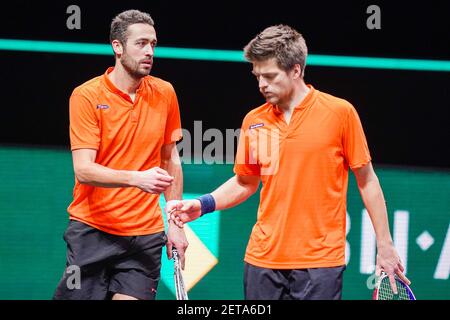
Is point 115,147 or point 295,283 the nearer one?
point 295,283

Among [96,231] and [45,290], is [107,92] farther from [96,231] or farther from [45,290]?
[45,290]

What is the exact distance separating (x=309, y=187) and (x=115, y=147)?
950 mm

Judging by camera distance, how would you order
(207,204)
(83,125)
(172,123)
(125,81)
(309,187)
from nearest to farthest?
(309,187) → (207,204) → (83,125) → (125,81) → (172,123)

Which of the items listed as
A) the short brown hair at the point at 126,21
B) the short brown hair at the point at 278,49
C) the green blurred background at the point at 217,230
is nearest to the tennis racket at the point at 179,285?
the short brown hair at the point at 278,49

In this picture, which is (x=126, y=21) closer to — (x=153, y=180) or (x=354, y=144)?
(x=153, y=180)

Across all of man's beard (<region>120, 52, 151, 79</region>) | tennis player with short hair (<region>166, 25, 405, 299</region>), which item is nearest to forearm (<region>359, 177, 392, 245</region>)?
tennis player with short hair (<region>166, 25, 405, 299</region>)

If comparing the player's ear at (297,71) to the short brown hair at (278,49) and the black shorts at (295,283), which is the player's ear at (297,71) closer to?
the short brown hair at (278,49)

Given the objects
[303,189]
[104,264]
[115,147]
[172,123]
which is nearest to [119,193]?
[115,147]

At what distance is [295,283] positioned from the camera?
3.81 metres

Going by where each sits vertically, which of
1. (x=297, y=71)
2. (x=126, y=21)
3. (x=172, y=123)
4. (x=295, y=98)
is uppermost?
(x=126, y=21)

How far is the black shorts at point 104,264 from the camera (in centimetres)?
422

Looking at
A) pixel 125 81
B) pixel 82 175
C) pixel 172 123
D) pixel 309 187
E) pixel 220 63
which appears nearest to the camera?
pixel 309 187

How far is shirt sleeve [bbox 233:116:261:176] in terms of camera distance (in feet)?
13.1

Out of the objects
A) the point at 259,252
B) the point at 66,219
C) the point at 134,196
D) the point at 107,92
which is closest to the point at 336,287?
the point at 259,252
